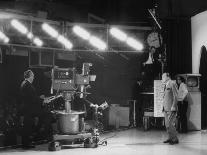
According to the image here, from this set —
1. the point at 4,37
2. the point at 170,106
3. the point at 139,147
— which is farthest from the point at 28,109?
the point at 4,37

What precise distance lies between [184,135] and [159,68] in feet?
8.89

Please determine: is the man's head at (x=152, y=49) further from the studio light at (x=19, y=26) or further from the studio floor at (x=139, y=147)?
the studio light at (x=19, y=26)

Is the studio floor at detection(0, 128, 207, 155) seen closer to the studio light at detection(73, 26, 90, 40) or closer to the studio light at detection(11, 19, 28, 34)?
the studio light at detection(73, 26, 90, 40)

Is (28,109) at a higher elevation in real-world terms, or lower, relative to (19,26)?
lower

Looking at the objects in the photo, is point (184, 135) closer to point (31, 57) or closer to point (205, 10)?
point (205, 10)

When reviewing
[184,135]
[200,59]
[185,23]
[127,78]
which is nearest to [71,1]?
[127,78]

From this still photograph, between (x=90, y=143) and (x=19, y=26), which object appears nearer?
(x=90, y=143)

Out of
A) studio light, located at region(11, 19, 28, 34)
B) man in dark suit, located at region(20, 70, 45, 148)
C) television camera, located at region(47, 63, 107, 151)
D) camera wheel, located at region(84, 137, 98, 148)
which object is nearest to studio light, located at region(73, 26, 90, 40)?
studio light, located at region(11, 19, 28, 34)

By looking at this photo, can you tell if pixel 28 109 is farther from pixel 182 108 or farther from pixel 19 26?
pixel 182 108

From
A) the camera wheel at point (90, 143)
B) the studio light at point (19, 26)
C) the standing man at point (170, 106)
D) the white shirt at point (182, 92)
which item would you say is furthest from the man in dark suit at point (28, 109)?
the white shirt at point (182, 92)

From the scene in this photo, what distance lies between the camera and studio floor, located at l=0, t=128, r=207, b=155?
7227 mm

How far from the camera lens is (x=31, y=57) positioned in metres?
11.5

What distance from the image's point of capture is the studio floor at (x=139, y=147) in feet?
23.7

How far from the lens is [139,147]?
7.95 m
